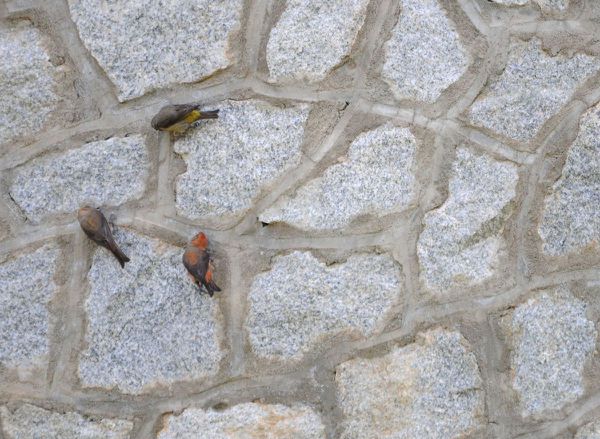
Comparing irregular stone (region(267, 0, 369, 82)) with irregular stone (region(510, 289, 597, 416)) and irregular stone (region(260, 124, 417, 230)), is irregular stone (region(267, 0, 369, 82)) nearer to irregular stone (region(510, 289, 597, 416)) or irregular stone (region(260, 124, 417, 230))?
irregular stone (region(260, 124, 417, 230))

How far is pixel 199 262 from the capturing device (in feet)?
5.89

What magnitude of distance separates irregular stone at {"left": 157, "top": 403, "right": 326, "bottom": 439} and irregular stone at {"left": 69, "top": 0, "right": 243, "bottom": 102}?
0.91m

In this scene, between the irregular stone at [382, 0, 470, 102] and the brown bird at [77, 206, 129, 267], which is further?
the irregular stone at [382, 0, 470, 102]

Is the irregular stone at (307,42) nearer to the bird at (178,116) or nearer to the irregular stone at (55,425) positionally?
the bird at (178,116)

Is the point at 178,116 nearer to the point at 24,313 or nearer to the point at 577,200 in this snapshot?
the point at 24,313

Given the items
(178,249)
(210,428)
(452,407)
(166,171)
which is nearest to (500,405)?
(452,407)

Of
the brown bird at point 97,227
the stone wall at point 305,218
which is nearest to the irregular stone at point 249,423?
the stone wall at point 305,218

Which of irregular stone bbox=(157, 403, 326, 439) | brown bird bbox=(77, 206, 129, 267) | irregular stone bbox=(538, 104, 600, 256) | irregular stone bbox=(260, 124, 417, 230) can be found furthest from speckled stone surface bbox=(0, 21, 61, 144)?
irregular stone bbox=(538, 104, 600, 256)

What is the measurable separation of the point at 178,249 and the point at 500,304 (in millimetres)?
919

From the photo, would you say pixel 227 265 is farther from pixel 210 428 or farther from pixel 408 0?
pixel 408 0

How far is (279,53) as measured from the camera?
192cm

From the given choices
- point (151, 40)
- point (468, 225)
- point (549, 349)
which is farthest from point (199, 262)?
point (549, 349)

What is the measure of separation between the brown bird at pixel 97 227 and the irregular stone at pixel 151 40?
0.34 metres

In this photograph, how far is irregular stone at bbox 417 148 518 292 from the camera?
1.91 metres
